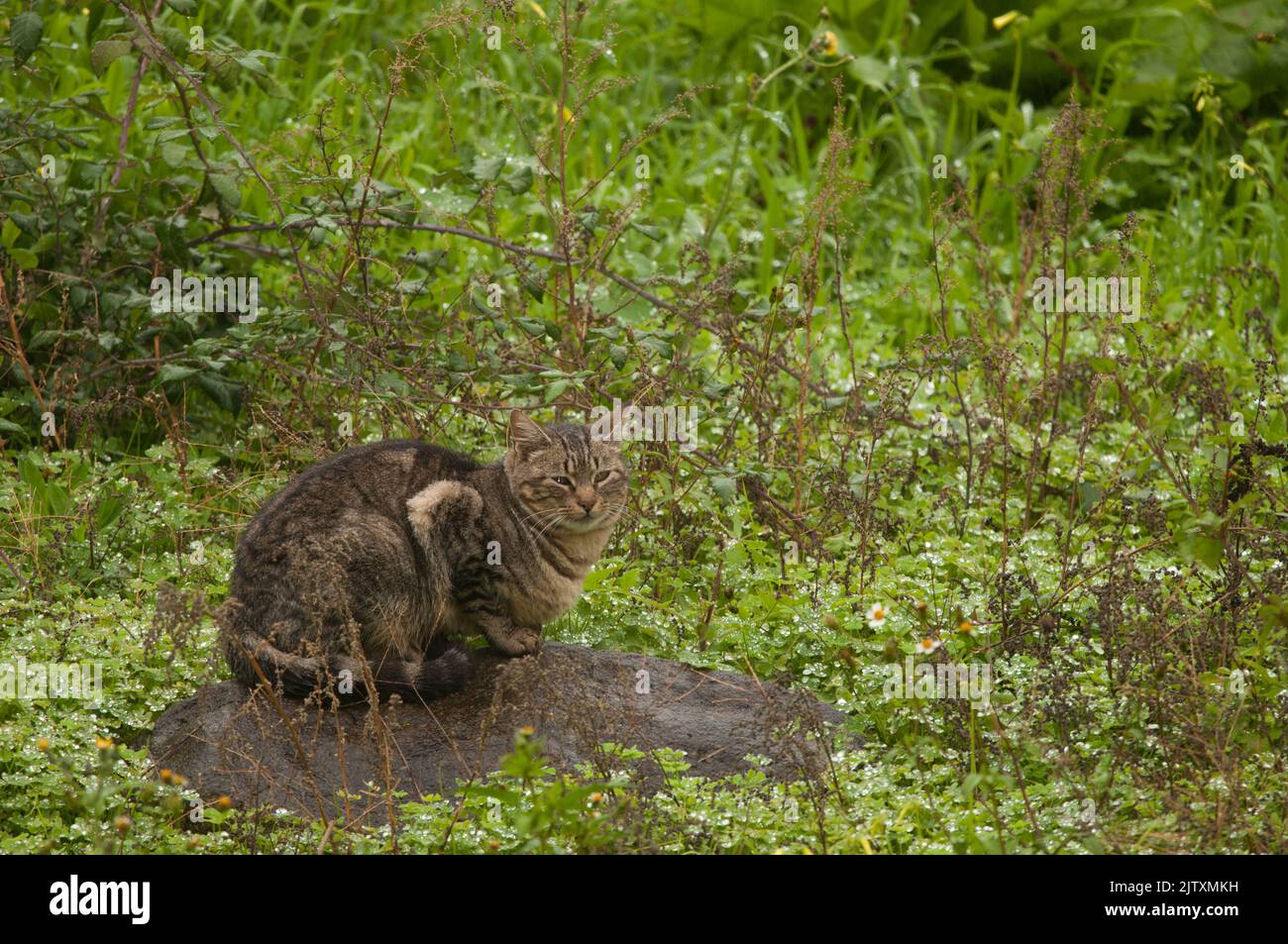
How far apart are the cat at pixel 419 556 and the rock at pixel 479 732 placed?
0.11 meters

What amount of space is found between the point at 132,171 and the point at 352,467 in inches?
101

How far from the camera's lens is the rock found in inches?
150

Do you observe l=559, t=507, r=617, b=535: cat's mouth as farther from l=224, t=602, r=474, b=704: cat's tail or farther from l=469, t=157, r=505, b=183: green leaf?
l=469, t=157, r=505, b=183: green leaf

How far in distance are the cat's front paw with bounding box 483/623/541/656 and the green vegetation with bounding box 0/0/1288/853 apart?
36 centimetres

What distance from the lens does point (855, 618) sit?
4.75 meters

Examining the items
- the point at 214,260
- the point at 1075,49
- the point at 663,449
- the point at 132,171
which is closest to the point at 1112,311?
the point at 663,449

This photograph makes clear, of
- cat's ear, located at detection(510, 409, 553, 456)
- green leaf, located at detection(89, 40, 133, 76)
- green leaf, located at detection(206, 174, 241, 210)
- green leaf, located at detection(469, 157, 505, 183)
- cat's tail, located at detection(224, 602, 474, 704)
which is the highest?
green leaf, located at detection(89, 40, 133, 76)

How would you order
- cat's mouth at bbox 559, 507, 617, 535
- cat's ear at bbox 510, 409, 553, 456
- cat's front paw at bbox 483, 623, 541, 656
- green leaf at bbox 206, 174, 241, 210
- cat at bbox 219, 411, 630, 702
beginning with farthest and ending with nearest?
1. green leaf at bbox 206, 174, 241, 210
2. cat's ear at bbox 510, 409, 553, 456
3. cat's mouth at bbox 559, 507, 617, 535
4. cat's front paw at bbox 483, 623, 541, 656
5. cat at bbox 219, 411, 630, 702

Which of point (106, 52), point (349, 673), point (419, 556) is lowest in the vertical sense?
point (349, 673)

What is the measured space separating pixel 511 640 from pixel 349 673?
2.10 feet

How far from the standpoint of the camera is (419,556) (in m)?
4.61

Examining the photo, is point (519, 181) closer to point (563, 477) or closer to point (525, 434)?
point (525, 434)

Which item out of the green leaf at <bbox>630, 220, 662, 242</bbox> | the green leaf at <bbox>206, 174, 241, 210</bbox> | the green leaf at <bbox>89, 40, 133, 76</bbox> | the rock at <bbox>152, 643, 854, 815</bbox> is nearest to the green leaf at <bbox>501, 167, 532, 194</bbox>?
the green leaf at <bbox>630, 220, 662, 242</bbox>

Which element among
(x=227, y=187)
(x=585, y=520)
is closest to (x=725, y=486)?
(x=585, y=520)
